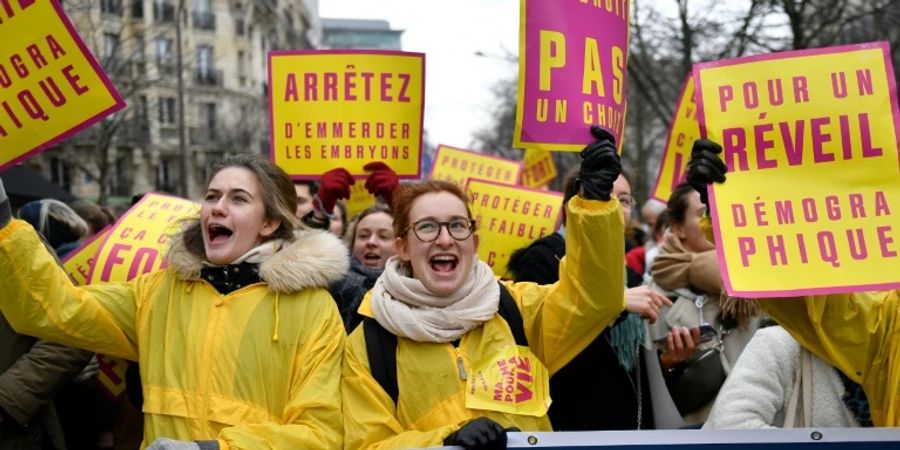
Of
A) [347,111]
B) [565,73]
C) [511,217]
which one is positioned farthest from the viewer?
[511,217]

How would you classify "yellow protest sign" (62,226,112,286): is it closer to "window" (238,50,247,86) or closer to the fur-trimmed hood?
the fur-trimmed hood

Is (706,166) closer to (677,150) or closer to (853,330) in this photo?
(853,330)

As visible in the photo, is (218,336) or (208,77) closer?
(218,336)

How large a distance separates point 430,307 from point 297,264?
1.49ft

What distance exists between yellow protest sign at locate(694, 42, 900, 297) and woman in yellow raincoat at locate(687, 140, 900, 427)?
11 centimetres

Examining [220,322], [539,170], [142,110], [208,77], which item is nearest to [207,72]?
[208,77]

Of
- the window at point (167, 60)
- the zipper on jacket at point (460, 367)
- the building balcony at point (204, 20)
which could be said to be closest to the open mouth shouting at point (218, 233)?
the zipper on jacket at point (460, 367)

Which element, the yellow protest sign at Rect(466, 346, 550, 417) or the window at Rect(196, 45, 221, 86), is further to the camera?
the window at Rect(196, 45, 221, 86)

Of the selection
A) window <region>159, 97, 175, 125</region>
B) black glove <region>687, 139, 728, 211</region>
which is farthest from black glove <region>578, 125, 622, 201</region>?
window <region>159, 97, 175, 125</region>

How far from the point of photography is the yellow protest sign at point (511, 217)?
6.59 m

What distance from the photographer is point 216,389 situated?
118 inches

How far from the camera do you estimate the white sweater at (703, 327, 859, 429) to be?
2912 millimetres

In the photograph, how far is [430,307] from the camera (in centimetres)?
305

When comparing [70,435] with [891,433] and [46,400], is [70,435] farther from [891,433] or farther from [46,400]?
[891,433]
